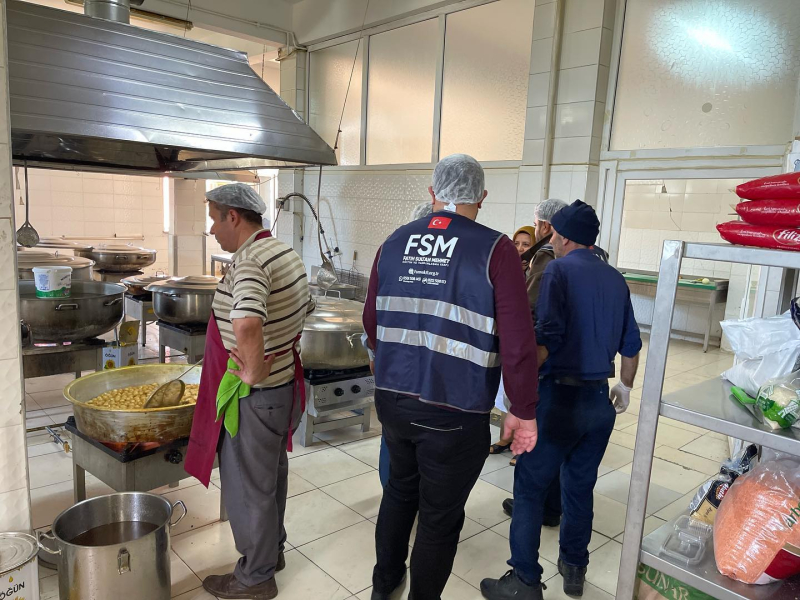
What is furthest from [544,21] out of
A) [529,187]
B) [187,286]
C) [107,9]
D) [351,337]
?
[187,286]

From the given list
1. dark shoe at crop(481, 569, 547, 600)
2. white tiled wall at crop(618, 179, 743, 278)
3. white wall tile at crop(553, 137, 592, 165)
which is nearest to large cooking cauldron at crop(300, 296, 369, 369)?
dark shoe at crop(481, 569, 547, 600)

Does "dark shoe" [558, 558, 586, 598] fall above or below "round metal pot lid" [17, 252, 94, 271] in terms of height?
below

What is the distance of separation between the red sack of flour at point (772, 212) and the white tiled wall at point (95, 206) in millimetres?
8497

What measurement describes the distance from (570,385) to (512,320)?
56cm

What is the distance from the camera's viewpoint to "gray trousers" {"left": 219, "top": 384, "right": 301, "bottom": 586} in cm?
197

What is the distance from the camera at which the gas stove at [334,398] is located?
3.26 metres

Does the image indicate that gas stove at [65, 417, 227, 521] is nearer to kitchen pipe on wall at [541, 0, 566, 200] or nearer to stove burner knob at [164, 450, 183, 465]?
stove burner knob at [164, 450, 183, 465]

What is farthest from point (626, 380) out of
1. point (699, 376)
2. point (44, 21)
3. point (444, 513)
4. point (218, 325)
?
point (699, 376)

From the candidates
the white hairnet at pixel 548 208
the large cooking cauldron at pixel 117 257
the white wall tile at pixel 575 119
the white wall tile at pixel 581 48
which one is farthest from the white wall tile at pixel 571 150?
the large cooking cauldron at pixel 117 257

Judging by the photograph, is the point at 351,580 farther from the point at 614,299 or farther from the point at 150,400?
the point at 614,299

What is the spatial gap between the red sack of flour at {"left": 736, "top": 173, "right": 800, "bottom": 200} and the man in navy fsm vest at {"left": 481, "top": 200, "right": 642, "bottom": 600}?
89 cm

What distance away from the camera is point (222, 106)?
2584 millimetres

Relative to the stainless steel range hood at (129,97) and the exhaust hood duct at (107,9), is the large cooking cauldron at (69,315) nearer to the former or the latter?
the stainless steel range hood at (129,97)

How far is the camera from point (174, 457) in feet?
7.17
